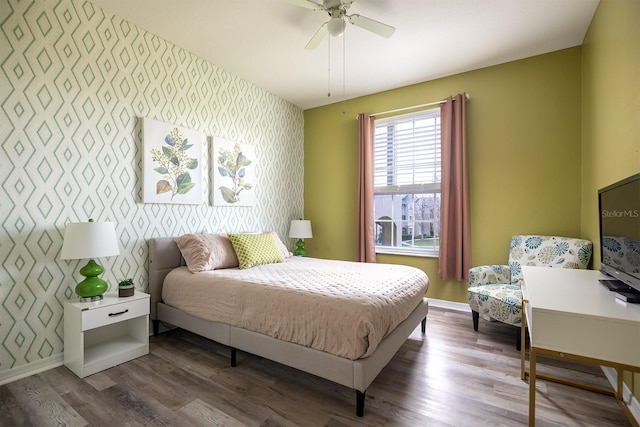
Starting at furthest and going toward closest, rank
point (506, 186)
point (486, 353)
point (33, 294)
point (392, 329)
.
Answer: point (506, 186) → point (486, 353) → point (33, 294) → point (392, 329)

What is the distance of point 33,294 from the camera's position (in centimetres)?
222


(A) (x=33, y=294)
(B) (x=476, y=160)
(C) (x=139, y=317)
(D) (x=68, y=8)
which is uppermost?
(D) (x=68, y=8)

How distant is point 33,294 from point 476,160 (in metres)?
4.45

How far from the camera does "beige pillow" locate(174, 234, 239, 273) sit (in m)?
2.86

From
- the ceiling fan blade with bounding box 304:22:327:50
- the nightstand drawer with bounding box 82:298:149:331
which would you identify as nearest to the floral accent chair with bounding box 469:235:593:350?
the ceiling fan blade with bounding box 304:22:327:50

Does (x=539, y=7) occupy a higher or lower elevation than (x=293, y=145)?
higher

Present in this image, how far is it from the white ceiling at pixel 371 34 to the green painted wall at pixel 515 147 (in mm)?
196

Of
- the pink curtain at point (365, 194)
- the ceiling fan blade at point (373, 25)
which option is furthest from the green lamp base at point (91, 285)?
the pink curtain at point (365, 194)

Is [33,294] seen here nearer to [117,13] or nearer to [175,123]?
[175,123]

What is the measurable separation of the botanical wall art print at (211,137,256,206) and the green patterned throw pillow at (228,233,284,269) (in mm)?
676

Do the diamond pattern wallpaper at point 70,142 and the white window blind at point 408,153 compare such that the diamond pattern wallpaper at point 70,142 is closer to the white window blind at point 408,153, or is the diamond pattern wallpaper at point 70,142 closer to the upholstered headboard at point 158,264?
the upholstered headboard at point 158,264

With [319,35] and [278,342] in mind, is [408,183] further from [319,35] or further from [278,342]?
[278,342]

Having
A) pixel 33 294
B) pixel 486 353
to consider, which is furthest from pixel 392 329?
pixel 33 294

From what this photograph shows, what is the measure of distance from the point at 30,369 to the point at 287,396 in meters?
1.95
